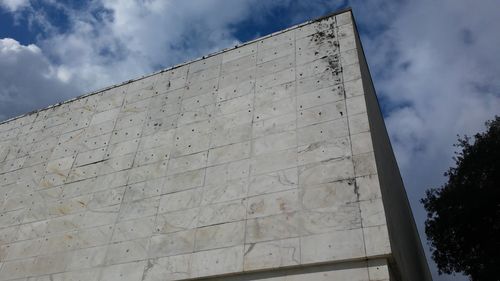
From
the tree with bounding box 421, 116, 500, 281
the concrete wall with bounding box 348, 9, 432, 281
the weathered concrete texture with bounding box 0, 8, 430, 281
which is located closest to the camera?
the weathered concrete texture with bounding box 0, 8, 430, 281

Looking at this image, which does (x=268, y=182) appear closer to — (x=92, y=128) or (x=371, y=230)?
(x=371, y=230)

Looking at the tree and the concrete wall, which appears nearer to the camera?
the concrete wall

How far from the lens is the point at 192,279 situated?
723 centimetres

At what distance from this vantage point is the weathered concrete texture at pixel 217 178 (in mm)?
6824

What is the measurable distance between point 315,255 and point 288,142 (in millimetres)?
2454

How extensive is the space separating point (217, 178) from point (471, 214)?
1218 cm

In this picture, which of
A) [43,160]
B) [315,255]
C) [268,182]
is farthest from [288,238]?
[43,160]

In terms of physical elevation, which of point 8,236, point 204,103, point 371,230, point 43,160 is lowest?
point 371,230

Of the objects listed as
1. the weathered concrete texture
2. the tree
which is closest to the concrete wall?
the weathered concrete texture

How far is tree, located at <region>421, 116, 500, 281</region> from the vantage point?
1515 cm

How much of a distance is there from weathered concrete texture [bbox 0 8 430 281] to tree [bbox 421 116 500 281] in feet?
33.2

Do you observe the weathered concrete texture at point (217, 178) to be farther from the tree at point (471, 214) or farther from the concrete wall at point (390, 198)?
the tree at point (471, 214)

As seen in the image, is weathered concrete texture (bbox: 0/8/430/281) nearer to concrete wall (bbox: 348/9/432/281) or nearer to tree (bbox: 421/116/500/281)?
concrete wall (bbox: 348/9/432/281)

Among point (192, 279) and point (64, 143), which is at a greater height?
point (64, 143)
